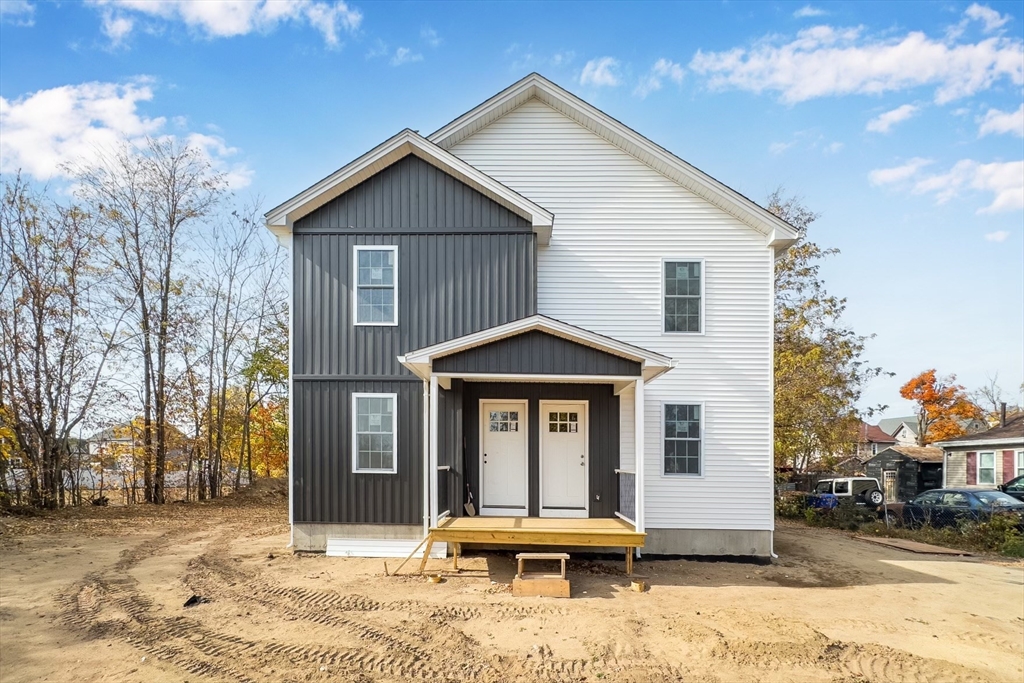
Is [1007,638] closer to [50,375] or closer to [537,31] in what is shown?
[537,31]

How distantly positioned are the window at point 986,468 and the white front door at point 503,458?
21434 mm

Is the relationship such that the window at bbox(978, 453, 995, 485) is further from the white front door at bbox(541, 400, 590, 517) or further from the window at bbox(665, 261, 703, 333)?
the white front door at bbox(541, 400, 590, 517)

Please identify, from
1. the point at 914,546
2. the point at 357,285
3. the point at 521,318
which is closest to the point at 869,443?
the point at 914,546

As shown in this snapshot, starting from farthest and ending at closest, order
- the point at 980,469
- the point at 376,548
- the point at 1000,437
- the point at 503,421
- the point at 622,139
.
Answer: the point at 980,469, the point at 1000,437, the point at 622,139, the point at 503,421, the point at 376,548

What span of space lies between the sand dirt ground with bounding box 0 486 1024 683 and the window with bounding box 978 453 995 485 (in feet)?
46.2

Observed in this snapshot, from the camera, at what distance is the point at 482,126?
1138 centimetres

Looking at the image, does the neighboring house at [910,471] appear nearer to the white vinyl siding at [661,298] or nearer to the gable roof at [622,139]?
the white vinyl siding at [661,298]

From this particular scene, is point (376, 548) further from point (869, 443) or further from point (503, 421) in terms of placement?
point (869, 443)

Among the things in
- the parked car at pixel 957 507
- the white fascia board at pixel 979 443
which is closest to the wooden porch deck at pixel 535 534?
the parked car at pixel 957 507

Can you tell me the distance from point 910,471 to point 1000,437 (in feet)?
15.2

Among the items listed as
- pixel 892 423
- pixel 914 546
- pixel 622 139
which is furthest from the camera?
pixel 892 423

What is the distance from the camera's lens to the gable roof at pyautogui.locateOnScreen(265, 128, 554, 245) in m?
10.1

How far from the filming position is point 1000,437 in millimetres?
21531

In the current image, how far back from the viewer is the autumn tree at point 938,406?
41.4m
